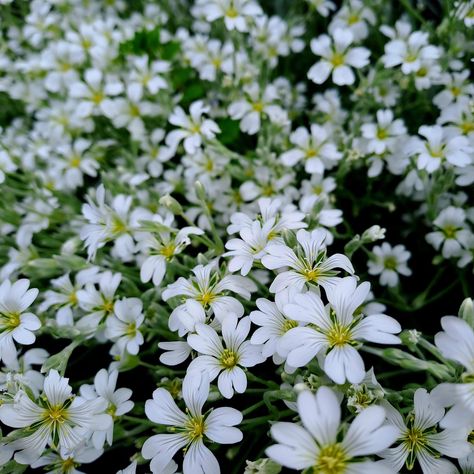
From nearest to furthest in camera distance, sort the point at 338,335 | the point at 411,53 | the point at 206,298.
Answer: the point at 338,335 → the point at 206,298 → the point at 411,53

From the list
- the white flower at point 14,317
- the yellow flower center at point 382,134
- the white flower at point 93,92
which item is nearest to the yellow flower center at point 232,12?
the white flower at point 93,92

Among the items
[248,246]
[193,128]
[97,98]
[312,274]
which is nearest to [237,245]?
[248,246]

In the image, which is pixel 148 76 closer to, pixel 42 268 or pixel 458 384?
pixel 42 268

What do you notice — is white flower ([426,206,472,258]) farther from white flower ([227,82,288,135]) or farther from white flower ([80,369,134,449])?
white flower ([80,369,134,449])

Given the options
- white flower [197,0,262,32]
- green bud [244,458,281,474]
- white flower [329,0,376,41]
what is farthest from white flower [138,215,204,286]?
white flower [329,0,376,41]

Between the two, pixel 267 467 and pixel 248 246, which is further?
pixel 248 246

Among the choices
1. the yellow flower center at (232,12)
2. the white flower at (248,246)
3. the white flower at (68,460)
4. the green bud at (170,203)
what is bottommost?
the white flower at (68,460)

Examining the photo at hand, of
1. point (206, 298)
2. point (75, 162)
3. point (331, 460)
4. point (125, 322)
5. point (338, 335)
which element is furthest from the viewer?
point (75, 162)

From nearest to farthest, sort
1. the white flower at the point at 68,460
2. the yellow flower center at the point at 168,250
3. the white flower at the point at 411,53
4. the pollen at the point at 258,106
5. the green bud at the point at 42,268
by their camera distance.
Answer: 1. the white flower at the point at 68,460
2. the yellow flower center at the point at 168,250
3. the green bud at the point at 42,268
4. the white flower at the point at 411,53
5. the pollen at the point at 258,106

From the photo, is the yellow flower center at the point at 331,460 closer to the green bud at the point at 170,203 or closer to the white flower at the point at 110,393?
the white flower at the point at 110,393
